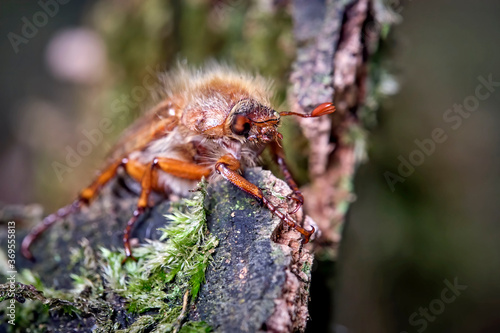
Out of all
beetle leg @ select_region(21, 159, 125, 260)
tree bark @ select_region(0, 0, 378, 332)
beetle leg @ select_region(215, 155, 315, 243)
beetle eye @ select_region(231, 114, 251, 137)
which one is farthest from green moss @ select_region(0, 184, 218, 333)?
beetle leg @ select_region(21, 159, 125, 260)

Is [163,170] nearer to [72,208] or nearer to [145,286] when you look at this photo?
[145,286]

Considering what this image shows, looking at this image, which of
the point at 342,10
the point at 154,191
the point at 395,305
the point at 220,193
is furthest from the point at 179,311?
the point at 395,305

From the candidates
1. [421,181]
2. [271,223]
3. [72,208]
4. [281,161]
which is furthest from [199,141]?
[421,181]

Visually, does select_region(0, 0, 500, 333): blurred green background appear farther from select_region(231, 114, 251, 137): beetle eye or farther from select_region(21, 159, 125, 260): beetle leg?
select_region(231, 114, 251, 137): beetle eye

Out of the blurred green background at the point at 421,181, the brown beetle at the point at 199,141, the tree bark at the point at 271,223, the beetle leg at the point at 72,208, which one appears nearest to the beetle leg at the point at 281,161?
the brown beetle at the point at 199,141

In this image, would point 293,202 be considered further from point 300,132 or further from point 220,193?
point 300,132

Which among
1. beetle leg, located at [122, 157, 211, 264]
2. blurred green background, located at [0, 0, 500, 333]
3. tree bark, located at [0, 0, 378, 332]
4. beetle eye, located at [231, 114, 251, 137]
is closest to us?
tree bark, located at [0, 0, 378, 332]

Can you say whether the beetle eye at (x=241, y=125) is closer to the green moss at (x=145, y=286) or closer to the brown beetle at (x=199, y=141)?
the brown beetle at (x=199, y=141)

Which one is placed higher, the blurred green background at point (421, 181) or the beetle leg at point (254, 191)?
the blurred green background at point (421, 181)

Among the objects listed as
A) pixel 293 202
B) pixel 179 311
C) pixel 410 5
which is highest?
pixel 410 5
